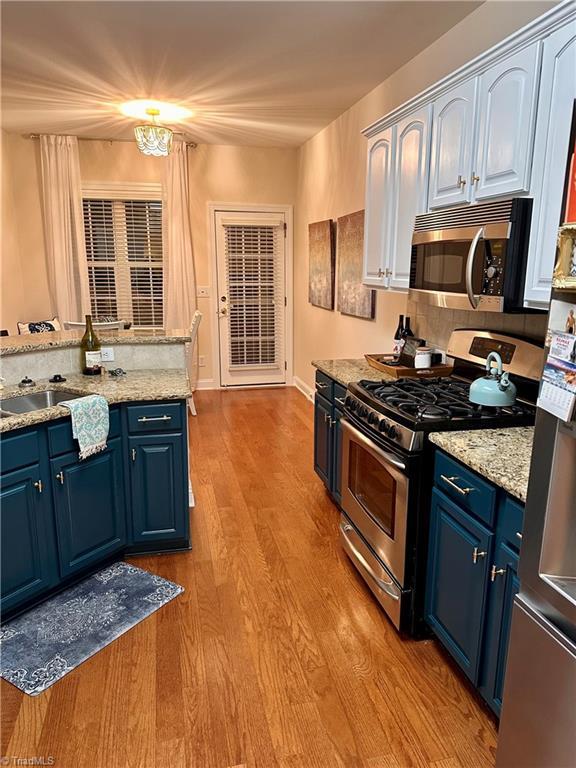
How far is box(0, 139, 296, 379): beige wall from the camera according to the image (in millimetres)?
5445

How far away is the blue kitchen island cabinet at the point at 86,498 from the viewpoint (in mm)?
2201

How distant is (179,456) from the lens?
271cm

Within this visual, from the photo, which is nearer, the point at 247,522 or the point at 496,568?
the point at 496,568

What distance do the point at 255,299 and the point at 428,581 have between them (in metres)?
4.82

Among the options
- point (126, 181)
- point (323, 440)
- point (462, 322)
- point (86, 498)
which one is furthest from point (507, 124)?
point (126, 181)

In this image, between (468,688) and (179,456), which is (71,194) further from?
(468,688)

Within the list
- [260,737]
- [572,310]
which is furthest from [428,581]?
[572,310]

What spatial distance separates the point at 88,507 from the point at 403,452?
1521 mm

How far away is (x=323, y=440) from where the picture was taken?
3381 millimetres

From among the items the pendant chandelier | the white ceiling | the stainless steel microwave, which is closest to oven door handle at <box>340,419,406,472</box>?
the stainless steel microwave

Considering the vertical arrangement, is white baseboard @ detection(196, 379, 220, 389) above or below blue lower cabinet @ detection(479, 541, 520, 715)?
below

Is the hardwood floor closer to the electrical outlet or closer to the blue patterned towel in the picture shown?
the blue patterned towel

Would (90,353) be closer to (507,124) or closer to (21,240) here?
(507,124)

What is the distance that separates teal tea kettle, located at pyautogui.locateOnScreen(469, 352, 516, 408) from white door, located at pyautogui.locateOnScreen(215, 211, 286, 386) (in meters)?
4.54
